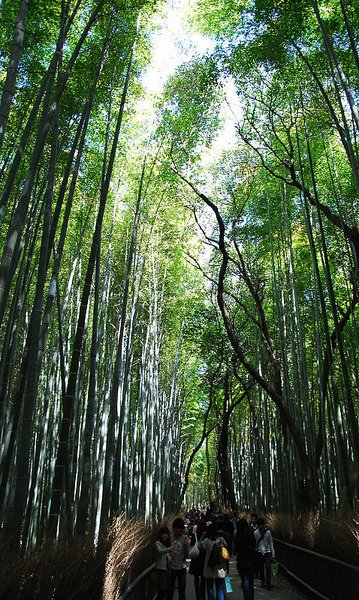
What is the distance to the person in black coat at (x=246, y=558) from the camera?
4727 millimetres

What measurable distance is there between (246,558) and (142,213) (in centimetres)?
589

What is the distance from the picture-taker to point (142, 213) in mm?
8633

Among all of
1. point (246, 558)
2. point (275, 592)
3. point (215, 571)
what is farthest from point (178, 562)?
point (275, 592)

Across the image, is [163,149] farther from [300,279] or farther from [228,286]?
[228,286]

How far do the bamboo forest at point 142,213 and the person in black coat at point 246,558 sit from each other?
4.76ft

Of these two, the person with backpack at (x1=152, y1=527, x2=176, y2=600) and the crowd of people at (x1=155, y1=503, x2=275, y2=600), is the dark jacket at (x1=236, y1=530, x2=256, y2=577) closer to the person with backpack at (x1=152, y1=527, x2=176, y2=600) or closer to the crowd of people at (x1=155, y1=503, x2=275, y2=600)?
the crowd of people at (x1=155, y1=503, x2=275, y2=600)

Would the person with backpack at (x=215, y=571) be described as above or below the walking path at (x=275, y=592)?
above

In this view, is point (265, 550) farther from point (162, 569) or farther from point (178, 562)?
point (162, 569)

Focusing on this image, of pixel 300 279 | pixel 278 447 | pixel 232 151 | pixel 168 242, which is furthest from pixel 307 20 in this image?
pixel 278 447

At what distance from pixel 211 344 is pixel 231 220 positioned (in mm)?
4221

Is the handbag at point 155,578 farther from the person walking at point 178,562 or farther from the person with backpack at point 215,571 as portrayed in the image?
the person with backpack at point 215,571

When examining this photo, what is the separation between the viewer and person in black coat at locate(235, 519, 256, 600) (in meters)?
4.73

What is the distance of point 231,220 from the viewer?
9.98m

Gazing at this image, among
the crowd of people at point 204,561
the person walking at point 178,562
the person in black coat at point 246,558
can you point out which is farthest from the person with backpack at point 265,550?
the person walking at point 178,562
